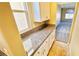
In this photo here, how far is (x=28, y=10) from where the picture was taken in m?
2.41

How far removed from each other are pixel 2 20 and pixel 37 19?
2184 millimetres

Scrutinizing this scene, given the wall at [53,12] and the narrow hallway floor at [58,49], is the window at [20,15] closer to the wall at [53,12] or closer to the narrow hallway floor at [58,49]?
the narrow hallway floor at [58,49]

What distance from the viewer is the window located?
1.90 meters

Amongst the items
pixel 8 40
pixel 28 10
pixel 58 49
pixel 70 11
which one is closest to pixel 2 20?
pixel 8 40

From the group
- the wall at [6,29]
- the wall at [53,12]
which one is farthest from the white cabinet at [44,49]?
the wall at [53,12]

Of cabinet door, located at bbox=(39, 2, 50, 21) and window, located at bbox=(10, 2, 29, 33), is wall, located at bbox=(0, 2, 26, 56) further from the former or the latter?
cabinet door, located at bbox=(39, 2, 50, 21)

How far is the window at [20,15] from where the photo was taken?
75.0 inches

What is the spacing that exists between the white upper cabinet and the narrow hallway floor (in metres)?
1.16

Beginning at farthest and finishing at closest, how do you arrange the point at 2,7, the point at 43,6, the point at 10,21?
1. the point at 43,6
2. the point at 10,21
3. the point at 2,7

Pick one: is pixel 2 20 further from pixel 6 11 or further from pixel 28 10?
pixel 28 10

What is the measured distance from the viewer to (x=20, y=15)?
208 centimetres

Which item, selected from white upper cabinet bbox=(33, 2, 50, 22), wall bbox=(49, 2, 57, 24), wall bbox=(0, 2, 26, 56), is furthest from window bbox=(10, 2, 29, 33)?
wall bbox=(49, 2, 57, 24)

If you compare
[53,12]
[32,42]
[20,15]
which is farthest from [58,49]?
[20,15]

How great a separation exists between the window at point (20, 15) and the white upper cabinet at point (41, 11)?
55 cm
